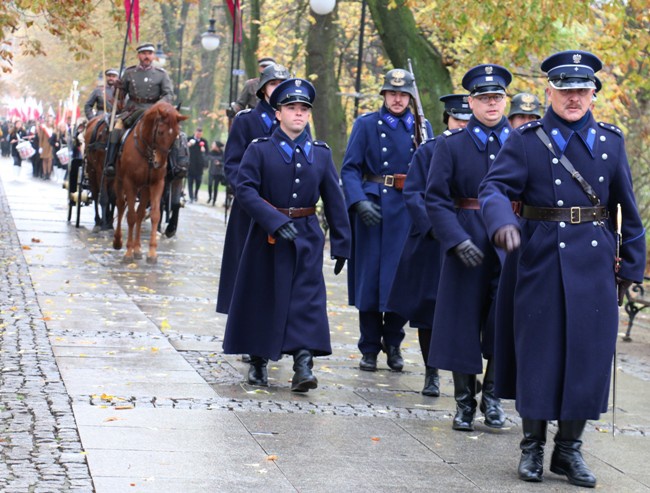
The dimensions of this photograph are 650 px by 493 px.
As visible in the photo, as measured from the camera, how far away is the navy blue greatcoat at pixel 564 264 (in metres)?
6.80

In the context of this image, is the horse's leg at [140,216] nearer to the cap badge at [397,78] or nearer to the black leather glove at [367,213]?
the black leather glove at [367,213]

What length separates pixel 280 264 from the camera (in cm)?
909

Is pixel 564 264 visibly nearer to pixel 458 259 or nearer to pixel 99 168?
pixel 458 259

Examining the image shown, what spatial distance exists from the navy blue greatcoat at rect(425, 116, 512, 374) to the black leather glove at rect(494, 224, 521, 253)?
3.83 feet

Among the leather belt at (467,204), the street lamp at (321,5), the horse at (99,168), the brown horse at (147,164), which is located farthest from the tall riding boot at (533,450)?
the street lamp at (321,5)

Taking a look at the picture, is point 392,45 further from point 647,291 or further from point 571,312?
point 571,312

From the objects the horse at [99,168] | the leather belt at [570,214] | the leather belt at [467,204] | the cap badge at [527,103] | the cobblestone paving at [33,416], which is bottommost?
the cobblestone paving at [33,416]

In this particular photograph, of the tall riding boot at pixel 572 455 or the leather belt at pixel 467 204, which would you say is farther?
the leather belt at pixel 467 204

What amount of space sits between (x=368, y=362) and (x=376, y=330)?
0.24 metres

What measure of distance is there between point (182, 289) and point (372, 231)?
4809 millimetres

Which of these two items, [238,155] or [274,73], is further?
[238,155]

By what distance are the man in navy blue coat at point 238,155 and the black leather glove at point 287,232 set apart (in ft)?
4.70

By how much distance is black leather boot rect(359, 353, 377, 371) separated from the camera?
1027 cm

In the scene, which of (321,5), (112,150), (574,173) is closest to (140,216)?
(112,150)
